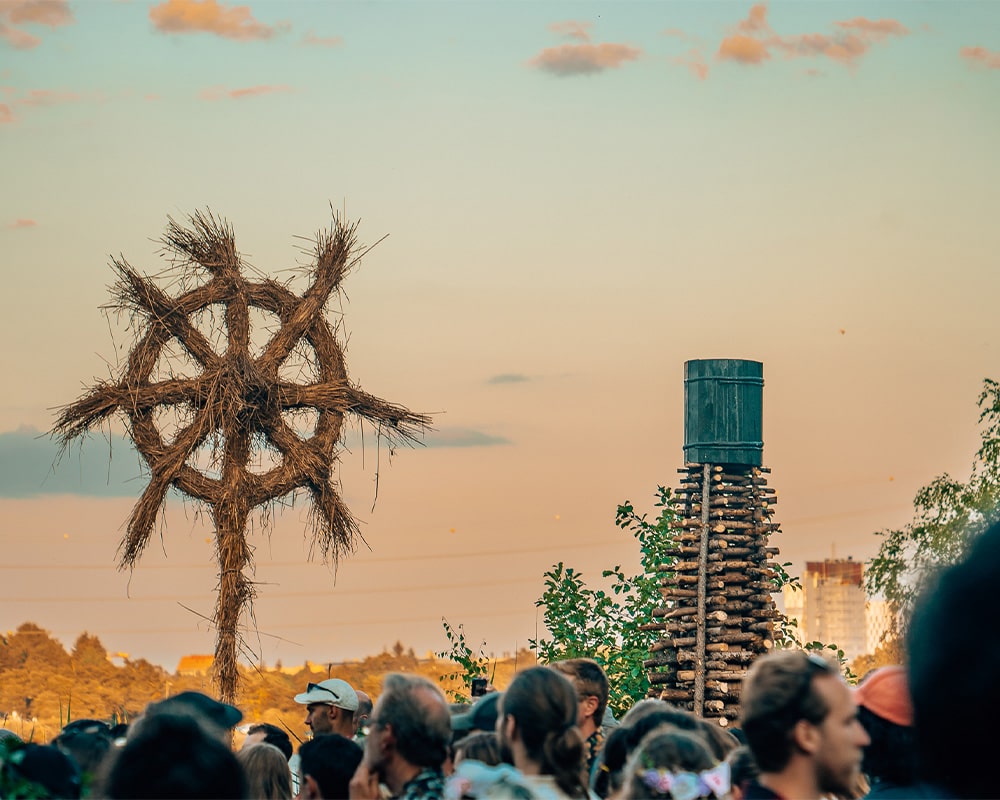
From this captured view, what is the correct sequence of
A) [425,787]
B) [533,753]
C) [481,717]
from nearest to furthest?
[533,753], [425,787], [481,717]

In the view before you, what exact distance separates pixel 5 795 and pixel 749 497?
1108cm

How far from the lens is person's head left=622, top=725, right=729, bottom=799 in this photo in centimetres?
468

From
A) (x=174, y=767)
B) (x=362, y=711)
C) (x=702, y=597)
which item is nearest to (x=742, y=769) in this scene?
(x=174, y=767)

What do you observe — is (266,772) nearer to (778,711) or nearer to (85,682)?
(778,711)

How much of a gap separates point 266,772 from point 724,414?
28.9 feet

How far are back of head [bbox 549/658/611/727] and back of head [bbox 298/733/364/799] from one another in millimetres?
1296

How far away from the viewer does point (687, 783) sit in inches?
186

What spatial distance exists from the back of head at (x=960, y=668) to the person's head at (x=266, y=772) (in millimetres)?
5433

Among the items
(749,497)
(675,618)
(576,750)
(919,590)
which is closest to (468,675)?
(675,618)

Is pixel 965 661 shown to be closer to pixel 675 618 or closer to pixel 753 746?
pixel 753 746

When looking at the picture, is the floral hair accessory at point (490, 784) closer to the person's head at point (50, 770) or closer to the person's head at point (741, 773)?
the person's head at point (741, 773)

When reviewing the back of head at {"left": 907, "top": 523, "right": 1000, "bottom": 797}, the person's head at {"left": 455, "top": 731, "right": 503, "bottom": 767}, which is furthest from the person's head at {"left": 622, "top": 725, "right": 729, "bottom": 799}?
the back of head at {"left": 907, "top": 523, "right": 1000, "bottom": 797}

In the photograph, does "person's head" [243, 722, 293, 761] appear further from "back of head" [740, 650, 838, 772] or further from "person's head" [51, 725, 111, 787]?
"back of head" [740, 650, 838, 772]

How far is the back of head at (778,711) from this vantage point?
157 inches
